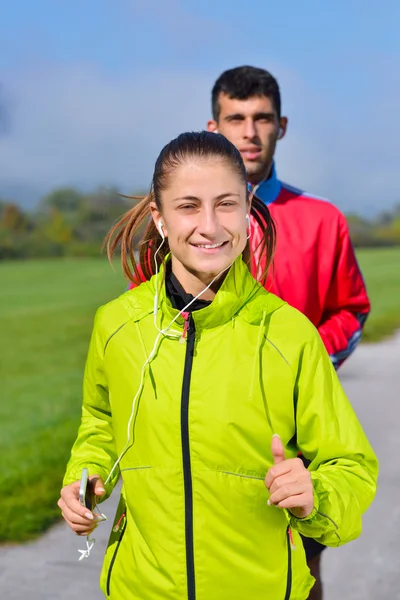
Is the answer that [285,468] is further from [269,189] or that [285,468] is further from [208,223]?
[269,189]

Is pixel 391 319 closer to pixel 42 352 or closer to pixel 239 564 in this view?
pixel 42 352

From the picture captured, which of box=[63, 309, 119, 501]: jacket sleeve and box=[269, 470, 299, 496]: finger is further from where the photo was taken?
box=[63, 309, 119, 501]: jacket sleeve

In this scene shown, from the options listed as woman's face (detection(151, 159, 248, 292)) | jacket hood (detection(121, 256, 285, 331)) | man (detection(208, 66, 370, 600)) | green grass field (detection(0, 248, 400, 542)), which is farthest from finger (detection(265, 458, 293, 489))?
green grass field (detection(0, 248, 400, 542))

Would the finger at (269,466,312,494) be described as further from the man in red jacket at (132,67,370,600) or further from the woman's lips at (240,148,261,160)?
the woman's lips at (240,148,261,160)

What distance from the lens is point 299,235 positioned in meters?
3.16

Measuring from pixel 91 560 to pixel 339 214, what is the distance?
2239 millimetres

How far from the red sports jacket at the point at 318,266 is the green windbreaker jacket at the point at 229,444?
96cm

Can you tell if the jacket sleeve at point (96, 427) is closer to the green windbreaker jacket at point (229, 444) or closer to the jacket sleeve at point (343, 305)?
the green windbreaker jacket at point (229, 444)

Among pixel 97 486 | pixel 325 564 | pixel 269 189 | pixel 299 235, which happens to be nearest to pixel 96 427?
pixel 97 486

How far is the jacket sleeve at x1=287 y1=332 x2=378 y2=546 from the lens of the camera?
1916 mm

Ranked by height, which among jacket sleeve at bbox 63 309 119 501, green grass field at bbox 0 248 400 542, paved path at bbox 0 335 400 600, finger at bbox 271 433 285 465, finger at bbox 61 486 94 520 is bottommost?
green grass field at bbox 0 248 400 542

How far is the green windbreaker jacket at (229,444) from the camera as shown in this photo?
2010 millimetres

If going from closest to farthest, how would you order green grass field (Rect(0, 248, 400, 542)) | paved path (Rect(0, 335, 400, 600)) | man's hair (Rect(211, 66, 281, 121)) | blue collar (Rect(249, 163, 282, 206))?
blue collar (Rect(249, 163, 282, 206))
man's hair (Rect(211, 66, 281, 121))
paved path (Rect(0, 335, 400, 600))
green grass field (Rect(0, 248, 400, 542))

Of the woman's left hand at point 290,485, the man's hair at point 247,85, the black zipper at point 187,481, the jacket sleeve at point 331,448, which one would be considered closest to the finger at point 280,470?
the woman's left hand at point 290,485
